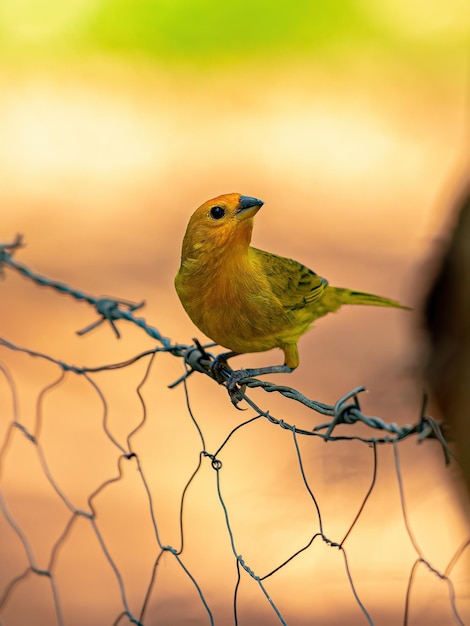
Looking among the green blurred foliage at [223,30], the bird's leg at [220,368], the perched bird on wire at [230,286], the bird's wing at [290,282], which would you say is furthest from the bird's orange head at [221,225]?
the green blurred foliage at [223,30]

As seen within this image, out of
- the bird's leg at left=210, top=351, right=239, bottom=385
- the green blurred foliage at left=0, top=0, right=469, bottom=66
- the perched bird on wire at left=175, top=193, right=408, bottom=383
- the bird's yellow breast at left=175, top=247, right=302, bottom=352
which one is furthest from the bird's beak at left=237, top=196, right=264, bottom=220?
the green blurred foliage at left=0, top=0, right=469, bottom=66

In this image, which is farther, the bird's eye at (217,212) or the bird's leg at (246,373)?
the bird's eye at (217,212)

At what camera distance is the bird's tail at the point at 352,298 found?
4.09m

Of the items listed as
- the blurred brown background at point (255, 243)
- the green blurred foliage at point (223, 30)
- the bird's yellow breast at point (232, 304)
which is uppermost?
the green blurred foliage at point (223, 30)

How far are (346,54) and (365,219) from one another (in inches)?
168

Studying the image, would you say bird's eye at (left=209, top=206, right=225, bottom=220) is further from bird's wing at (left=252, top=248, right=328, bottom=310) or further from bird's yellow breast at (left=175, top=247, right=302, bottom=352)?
bird's wing at (left=252, top=248, right=328, bottom=310)

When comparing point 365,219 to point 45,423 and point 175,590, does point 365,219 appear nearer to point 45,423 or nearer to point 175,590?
point 45,423

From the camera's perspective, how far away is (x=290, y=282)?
371 cm

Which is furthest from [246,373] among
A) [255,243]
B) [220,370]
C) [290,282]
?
[255,243]

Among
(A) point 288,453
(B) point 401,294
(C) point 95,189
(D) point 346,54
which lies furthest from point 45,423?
(D) point 346,54

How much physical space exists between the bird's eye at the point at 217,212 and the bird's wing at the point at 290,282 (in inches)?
12.7

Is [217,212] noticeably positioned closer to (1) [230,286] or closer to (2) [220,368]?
(1) [230,286]

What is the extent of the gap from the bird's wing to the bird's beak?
1.00ft

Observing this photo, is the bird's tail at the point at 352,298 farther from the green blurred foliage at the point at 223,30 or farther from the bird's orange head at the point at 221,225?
the green blurred foliage at the point at 223,30
